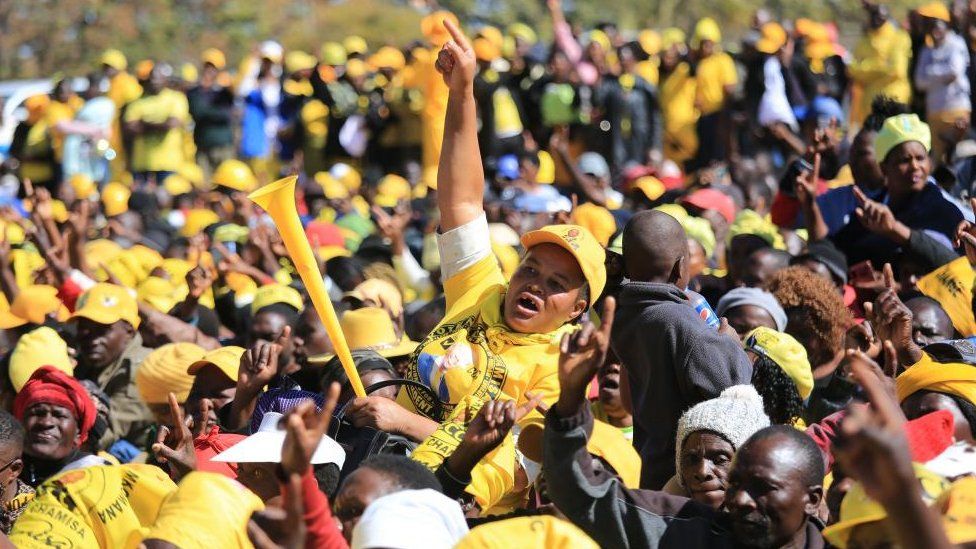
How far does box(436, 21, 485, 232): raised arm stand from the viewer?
538 centimetres

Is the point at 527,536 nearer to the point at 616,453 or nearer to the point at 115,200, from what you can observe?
the point at 616,453

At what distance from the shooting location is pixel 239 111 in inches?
756

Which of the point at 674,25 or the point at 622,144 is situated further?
the point at 674,25

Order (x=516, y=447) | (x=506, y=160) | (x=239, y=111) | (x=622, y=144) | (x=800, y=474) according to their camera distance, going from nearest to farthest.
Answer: (x=800, y=474)
(x=516, y=447)
(x=506, y=160)
(x=622, y=144)
(x=239, y=111)

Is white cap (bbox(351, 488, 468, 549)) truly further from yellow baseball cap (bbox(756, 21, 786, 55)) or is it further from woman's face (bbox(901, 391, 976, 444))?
yellow baseball cap (bbox(756, 21, 786, 55))

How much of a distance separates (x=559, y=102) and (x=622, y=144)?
768 millimetres

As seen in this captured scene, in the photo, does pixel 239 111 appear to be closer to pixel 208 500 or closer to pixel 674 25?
pixel 674 25

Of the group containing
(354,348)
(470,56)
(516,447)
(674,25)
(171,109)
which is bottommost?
(674,25)

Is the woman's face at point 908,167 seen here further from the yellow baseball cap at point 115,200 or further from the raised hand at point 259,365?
the yellow baseball cap at point 115,200

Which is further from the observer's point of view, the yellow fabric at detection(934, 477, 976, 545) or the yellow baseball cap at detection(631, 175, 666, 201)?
the yellow baseball cap at detection(631, 175, 666, 201)

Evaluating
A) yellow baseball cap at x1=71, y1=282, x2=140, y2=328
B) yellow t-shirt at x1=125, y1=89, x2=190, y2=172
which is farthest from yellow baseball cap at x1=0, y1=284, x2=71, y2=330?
yellow t-shirt at x1=125, y1=89, x2=190, y2=172

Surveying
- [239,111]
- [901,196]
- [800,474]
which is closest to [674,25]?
[239,111]

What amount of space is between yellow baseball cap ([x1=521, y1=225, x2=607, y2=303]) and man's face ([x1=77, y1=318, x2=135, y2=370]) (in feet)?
12.7

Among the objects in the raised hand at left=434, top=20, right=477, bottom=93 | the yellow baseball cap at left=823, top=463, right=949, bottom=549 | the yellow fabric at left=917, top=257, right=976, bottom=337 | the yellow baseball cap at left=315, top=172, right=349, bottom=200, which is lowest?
the yellow baseball cap at left=315, top=172, right=349, bottom=200
